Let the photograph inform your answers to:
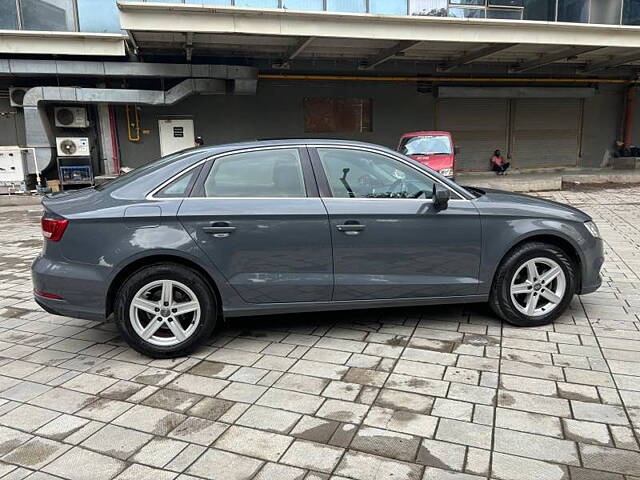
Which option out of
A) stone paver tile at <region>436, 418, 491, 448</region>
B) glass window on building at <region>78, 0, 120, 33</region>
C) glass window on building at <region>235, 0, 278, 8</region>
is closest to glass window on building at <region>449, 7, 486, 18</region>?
glass window on building at <region>235, 0, 278, 8</region>

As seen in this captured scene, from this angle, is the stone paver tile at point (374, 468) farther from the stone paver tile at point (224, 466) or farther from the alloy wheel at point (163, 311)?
the alloy wheel at point (163, 311)

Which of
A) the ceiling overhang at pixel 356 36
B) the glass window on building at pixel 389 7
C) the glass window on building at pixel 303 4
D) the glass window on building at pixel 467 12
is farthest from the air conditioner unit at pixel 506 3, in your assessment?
the glass window on building at pixel 303 4

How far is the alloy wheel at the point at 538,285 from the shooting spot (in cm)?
418

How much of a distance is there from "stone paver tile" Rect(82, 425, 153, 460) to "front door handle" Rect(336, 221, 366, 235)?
76.5 inches

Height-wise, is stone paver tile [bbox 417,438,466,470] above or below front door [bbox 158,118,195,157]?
below

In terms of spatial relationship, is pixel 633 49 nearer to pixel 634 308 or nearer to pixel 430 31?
pixel 430 31

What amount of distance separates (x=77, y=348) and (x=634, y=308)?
505 cm

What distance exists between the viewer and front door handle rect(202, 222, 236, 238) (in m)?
3.71

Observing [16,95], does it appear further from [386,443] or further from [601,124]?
[601,124]

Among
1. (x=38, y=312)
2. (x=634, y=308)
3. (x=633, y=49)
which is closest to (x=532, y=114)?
(x=633, y=49)

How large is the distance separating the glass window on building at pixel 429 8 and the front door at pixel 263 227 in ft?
38.2

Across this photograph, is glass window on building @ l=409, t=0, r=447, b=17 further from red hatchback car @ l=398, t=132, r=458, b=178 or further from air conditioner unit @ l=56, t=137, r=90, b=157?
air conditioner unit @ l=56, t=137, r=90, b=157

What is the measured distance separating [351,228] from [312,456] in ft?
5.83

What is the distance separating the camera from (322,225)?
3.82 meters
